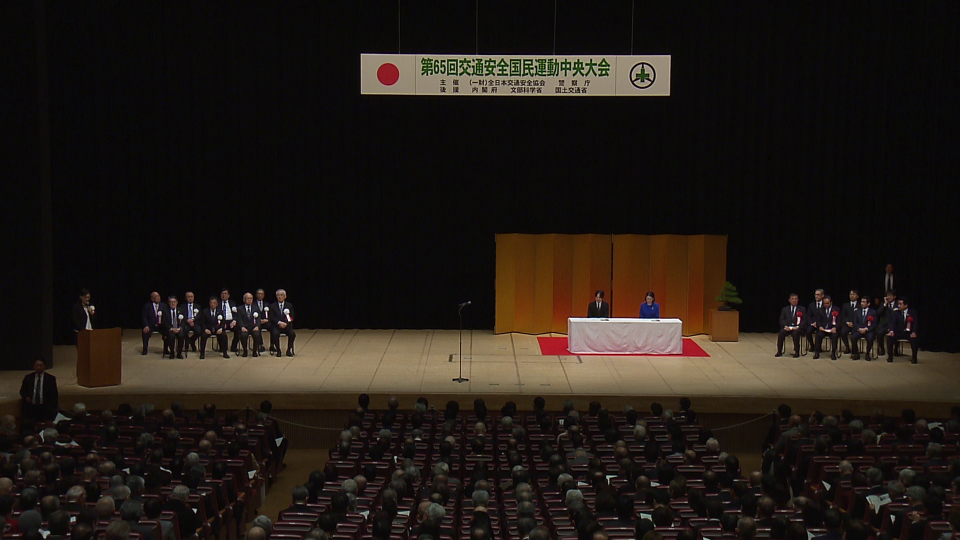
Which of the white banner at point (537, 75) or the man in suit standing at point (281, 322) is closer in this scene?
the man in suit standing at point (281, 322)

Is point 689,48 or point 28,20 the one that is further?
point 689,48

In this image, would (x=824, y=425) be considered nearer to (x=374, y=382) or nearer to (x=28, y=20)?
(x=374, y=382)

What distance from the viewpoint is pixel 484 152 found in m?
18.3

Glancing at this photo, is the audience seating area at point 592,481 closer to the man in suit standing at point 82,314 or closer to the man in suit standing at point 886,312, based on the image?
the man in suit standing at point 886,312

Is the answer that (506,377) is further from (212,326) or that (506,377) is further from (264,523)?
(264,523)

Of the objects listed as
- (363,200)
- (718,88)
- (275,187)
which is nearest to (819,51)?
(718,88)

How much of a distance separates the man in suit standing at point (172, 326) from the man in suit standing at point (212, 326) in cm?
27

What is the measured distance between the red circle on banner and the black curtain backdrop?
8.44ft

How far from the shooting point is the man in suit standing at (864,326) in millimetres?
15000

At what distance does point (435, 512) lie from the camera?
6.62 meters

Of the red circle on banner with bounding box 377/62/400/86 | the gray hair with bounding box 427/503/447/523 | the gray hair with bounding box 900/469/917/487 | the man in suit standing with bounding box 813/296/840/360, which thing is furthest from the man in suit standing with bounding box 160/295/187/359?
the gray hair with bounding box 900/469/917/487

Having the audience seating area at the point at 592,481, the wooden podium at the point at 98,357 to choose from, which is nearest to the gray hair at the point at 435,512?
the audience seating area at the point at 592,481

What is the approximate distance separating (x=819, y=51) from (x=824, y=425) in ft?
31.8

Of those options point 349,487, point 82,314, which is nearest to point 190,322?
point 82,314
